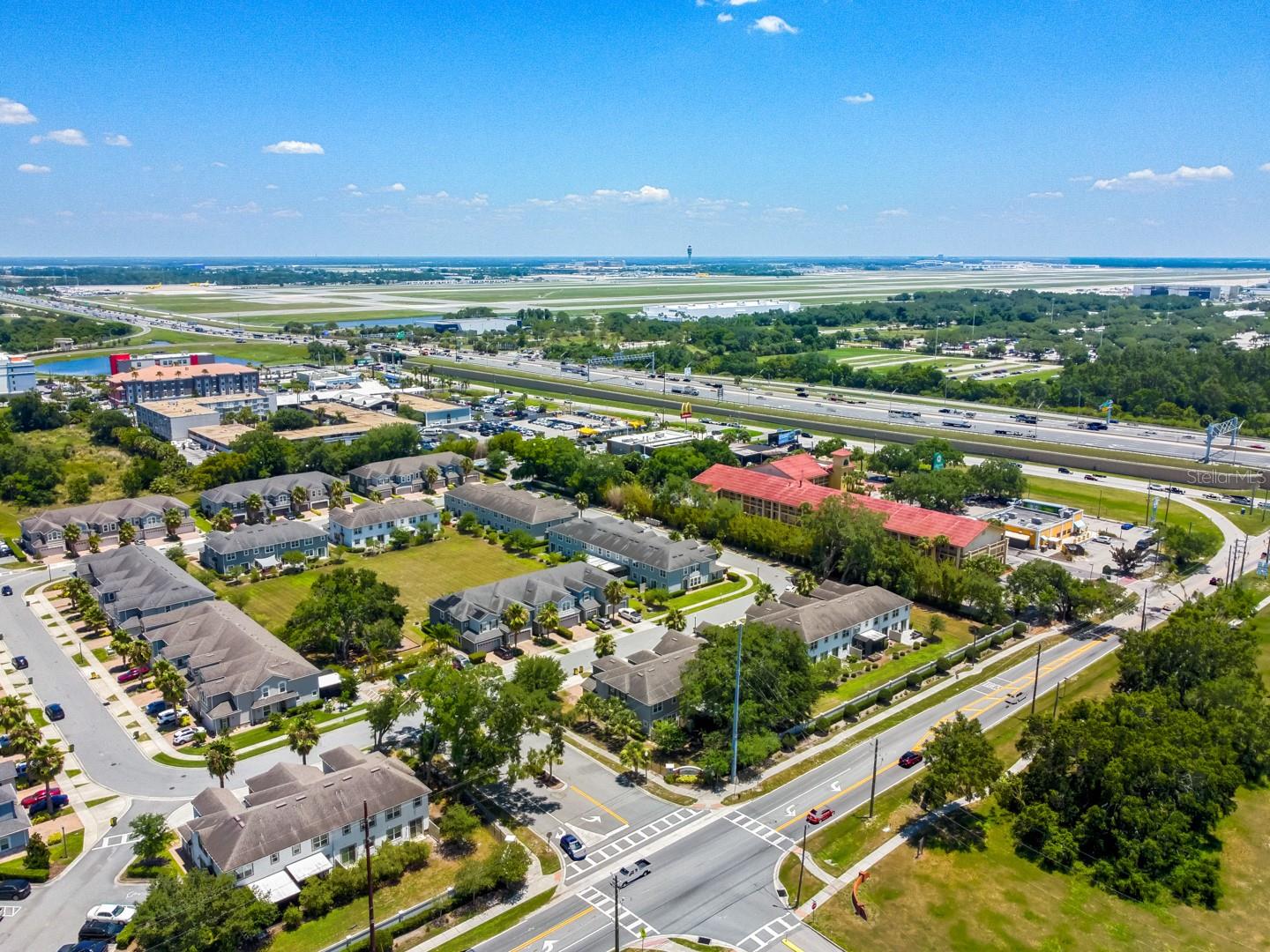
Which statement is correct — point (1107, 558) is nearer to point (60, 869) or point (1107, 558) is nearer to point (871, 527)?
point (871, 527)

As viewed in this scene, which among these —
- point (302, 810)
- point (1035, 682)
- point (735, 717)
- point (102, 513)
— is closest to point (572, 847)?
point (735, 717)

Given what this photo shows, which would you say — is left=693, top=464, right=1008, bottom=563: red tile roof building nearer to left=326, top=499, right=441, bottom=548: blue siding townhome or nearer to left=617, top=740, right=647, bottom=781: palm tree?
left=326, top=499, right=441, bottom=548: blue siding townhome

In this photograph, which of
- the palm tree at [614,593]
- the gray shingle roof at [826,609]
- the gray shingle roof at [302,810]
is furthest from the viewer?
the palm tree at [614,593]

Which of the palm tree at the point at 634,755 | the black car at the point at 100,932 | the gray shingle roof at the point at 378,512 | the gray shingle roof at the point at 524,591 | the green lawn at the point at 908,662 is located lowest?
the green lawn at the point at 908,662

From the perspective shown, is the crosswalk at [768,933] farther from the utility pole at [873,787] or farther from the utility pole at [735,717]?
the utility pole at [735,717]

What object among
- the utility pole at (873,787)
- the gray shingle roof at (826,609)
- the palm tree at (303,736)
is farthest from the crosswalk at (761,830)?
the palm tree at (303,736)

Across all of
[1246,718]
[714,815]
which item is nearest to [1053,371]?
[1246,718]
